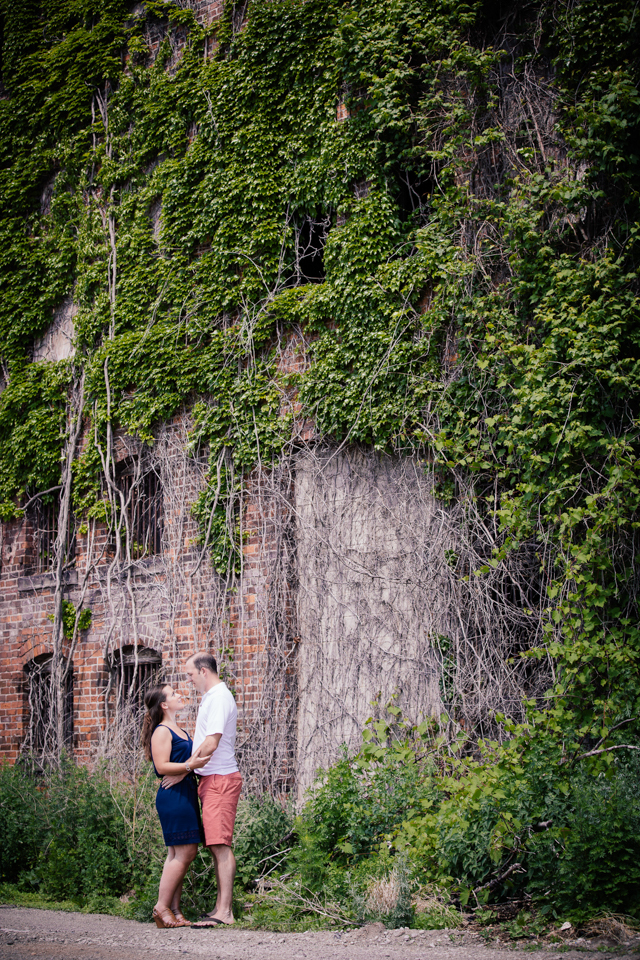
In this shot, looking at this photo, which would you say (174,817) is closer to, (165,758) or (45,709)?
(165,758)

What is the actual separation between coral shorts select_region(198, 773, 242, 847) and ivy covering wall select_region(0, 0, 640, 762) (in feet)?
7.95

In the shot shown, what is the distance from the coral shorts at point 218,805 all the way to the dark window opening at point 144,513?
4.18 m

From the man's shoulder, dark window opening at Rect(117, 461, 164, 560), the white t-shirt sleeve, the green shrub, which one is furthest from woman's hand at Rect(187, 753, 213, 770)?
dark window opening at Rect(117, 461, 164, 560)

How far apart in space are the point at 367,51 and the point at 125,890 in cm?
831

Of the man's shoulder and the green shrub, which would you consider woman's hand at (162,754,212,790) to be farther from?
the green shrub

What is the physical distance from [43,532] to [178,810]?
591cm

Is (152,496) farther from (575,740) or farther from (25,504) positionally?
(575,740)

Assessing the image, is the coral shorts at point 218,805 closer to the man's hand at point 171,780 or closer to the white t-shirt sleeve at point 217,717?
the man's hand at point 171,780

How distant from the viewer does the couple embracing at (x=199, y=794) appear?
18.9 feet

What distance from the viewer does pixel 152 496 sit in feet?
32.4

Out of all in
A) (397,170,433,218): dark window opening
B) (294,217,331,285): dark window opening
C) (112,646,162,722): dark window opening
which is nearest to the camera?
→ (397,170,433,218): dark window opening

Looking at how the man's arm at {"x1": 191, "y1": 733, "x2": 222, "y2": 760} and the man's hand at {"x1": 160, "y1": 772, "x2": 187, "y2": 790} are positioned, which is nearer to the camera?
the man's arm at {"x1": 191, "y1": 733, "x2": 222, "y2": 760}

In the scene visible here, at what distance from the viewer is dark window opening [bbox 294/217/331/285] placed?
349 inches

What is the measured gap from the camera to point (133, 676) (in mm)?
9383
